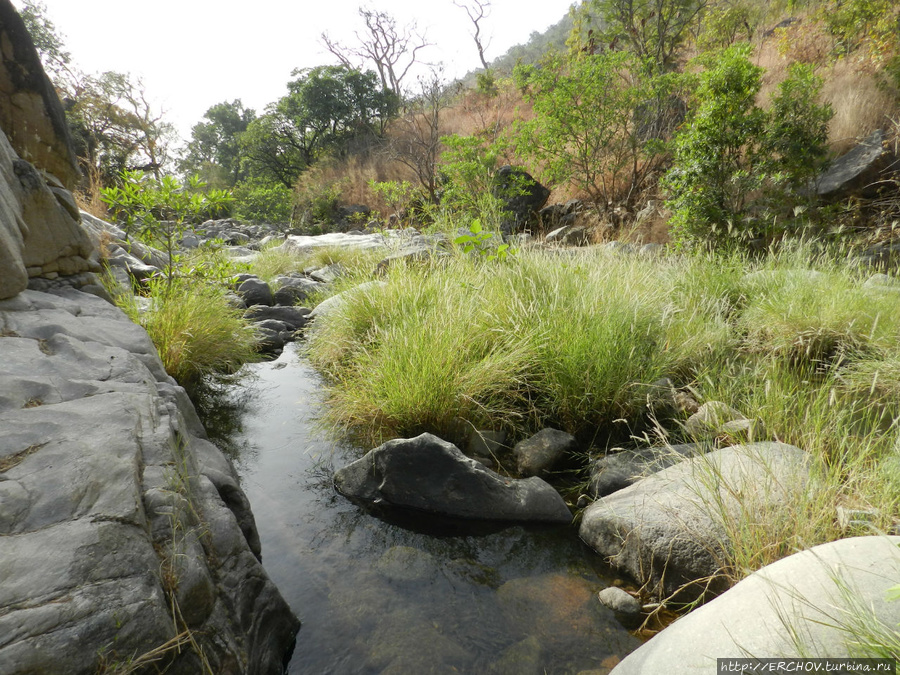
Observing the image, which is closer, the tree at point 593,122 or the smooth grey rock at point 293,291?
the smooth grey rock at point 293,291

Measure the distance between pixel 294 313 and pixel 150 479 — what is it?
5117 millimetres

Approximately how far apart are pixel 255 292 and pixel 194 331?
2803 millimetres

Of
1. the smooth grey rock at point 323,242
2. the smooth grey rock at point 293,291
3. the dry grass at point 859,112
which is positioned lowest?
the smooth grey rock at point 293,291

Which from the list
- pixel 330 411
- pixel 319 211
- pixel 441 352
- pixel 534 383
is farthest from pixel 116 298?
pixel 319 211

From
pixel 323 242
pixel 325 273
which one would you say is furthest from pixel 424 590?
pixel 323 242

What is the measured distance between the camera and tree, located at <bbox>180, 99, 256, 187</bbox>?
82.9ft

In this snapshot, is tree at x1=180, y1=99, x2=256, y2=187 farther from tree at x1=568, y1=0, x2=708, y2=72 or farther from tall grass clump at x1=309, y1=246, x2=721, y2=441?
tall grass clump at x1=309, y1=246, x2=721, y2=441

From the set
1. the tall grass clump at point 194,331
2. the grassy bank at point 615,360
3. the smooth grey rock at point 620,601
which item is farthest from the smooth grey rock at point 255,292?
the smooth grey rock at point 620,601

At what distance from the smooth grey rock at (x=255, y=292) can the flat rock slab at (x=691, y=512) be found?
5.73 metres

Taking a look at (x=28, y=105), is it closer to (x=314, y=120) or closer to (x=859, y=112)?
(x=859, y=112)

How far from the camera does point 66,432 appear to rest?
1411 mm

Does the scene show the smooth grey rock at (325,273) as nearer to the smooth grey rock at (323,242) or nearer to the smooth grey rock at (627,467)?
the smooth grey rock at (323,242)

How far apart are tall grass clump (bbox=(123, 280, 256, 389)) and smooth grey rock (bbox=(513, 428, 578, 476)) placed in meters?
2.74

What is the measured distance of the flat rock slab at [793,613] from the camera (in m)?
1.11
